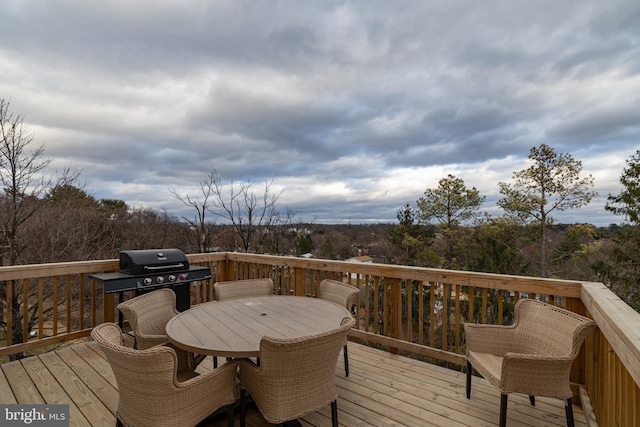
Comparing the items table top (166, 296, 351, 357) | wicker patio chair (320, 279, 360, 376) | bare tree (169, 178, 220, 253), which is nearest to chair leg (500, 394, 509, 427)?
table top (166, 296, 351, 357)

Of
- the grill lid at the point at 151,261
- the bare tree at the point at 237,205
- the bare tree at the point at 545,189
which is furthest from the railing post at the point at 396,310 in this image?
the bare tree at the point at 545,189

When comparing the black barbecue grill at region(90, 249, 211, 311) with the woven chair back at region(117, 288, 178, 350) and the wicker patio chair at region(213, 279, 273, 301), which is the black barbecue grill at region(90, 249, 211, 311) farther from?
the woven chair back at region(117, 288, 178, 350)

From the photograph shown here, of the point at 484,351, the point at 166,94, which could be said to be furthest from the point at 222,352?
the point at 166,94

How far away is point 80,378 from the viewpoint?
9.15 feet

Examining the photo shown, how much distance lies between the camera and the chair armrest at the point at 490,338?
95.2 inches

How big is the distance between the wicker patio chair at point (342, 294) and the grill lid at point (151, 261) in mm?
1928

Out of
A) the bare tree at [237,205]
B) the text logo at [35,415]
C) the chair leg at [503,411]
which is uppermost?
the bare tree at [237,205]

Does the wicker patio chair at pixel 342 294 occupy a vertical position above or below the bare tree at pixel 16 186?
below

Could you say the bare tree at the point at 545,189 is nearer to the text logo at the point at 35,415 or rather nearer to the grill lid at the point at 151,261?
the grill lid at the point at 151,261

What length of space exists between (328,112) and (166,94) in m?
3.48

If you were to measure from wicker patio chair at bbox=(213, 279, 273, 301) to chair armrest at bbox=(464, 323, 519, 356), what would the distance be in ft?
6.52

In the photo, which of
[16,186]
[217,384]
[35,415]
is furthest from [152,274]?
[16,186]

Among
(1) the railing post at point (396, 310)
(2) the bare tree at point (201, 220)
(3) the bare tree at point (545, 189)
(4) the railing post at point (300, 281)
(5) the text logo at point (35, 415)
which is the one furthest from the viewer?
(3) the bare tree at point (545, 189)

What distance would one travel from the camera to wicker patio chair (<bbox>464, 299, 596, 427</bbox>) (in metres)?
1.90
